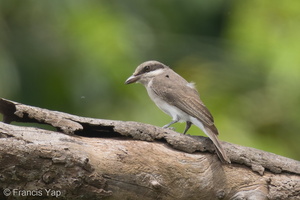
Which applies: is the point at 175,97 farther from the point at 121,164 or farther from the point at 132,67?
the point at 132,67

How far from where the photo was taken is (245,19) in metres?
12.1

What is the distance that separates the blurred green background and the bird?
2.68 ft

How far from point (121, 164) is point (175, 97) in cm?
190

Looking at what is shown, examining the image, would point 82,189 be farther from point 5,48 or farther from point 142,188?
point 5,48

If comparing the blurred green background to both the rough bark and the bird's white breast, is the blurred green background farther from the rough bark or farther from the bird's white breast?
the rough bark

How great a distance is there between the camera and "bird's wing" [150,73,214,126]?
8.29 metres

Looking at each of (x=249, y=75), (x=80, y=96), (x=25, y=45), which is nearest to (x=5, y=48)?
(x=25, y=45)

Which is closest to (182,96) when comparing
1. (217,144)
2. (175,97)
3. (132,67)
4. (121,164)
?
(175,97)

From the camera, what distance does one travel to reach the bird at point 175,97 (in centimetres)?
826

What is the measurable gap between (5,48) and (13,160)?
608 cm

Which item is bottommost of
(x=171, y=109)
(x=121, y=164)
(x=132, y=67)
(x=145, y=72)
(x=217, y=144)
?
(x=121, y=164)

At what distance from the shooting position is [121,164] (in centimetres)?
684

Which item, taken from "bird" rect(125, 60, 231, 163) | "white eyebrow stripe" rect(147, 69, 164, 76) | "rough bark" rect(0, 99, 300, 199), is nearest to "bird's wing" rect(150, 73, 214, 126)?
"bird" rect(125, 60, 231, 163)

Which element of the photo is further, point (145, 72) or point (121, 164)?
point (145, 72)
